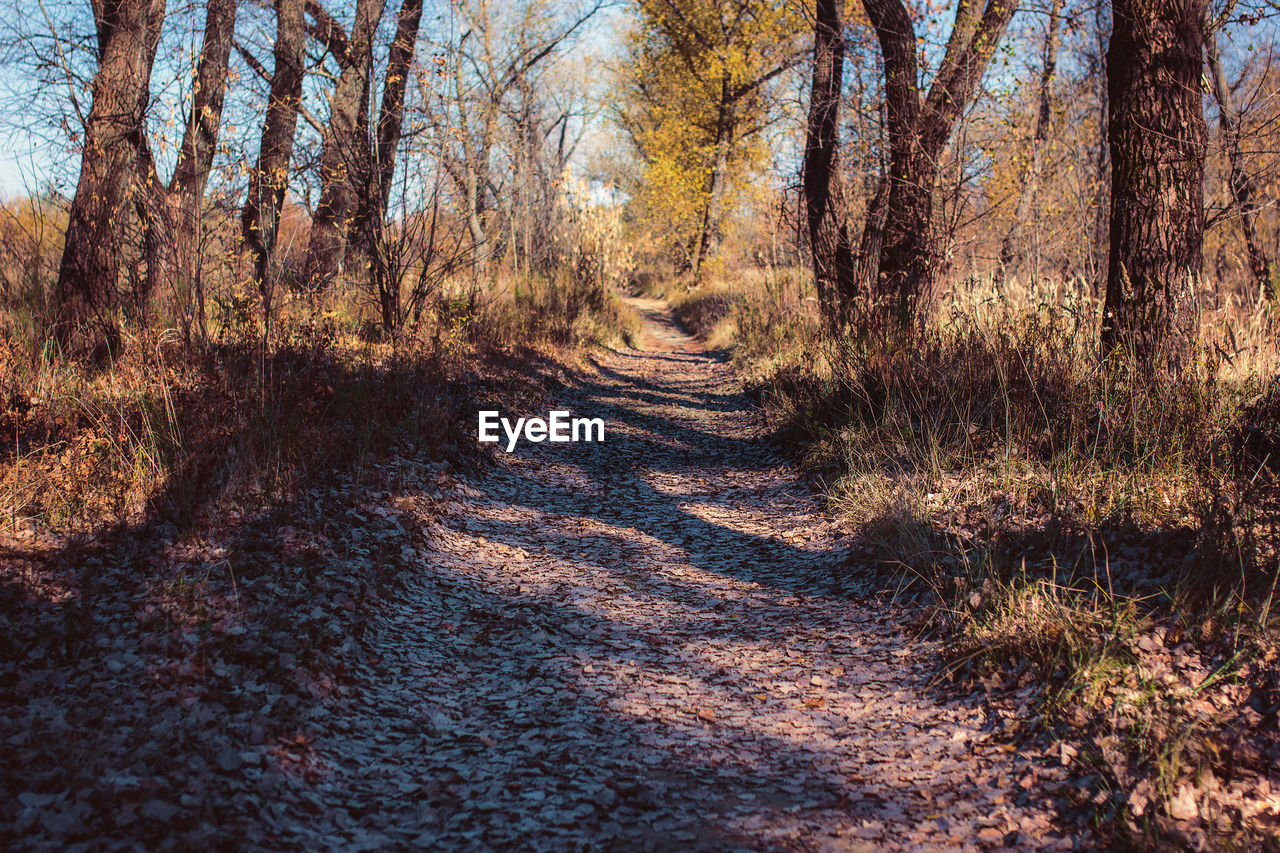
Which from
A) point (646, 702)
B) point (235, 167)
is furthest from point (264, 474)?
point (235, 167)

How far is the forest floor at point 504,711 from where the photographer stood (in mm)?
2527

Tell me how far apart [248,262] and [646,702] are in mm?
5124

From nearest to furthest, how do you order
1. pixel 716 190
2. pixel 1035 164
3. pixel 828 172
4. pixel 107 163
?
pixel 107 163 → pixel 828 172 → pixel 1035 164 → pixel 716 190

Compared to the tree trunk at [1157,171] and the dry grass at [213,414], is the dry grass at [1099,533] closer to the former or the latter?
the tree trunk at [1157,171]

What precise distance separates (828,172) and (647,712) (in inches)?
351

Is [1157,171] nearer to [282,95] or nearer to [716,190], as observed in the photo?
[282,95]

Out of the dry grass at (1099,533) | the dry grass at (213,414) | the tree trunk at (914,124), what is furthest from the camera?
the tree trunk at (914,124)

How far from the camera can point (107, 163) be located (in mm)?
6883

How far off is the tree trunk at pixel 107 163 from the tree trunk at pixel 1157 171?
7910 millimetres

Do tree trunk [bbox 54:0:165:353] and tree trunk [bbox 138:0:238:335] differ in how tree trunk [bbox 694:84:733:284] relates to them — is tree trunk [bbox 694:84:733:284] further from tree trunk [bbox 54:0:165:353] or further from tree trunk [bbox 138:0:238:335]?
tree trunk [bbox 138:0:238:335]

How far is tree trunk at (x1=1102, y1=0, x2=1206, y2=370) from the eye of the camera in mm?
4871

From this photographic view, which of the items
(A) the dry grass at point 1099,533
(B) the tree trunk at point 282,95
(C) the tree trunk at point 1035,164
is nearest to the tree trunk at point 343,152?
(B) the tree trunk at point 282,95

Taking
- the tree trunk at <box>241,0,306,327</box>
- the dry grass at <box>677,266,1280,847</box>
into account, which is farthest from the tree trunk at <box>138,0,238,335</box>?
the dry grass at <box>677,266,1280,847</box>

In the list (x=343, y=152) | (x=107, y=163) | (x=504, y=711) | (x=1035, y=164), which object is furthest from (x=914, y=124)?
(x=107, y=163)
